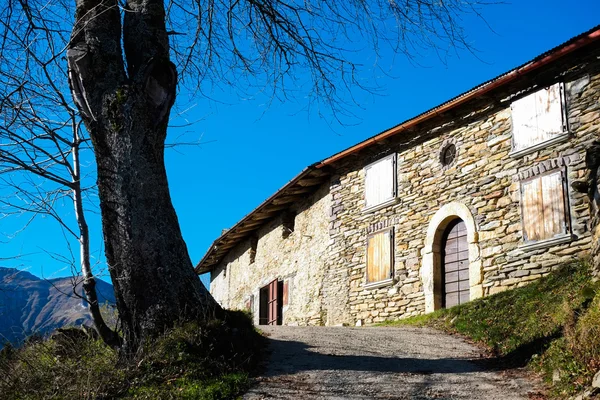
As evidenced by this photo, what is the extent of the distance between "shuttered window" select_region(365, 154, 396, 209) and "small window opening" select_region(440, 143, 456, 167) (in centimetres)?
129

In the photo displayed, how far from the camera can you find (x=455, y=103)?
508 inches

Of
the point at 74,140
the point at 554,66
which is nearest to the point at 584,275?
the point at 554,66

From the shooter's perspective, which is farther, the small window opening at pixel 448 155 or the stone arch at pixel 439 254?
the small window opening at pixel 448 155

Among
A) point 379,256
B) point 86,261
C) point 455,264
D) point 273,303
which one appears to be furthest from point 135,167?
point 273,303

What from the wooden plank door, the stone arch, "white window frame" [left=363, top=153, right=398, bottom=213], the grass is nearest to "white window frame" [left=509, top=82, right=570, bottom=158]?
the stone arch

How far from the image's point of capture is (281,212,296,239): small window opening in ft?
61.4

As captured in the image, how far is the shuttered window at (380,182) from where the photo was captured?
14.6 metres

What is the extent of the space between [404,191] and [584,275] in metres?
5.36

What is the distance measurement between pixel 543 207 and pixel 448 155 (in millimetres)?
2725

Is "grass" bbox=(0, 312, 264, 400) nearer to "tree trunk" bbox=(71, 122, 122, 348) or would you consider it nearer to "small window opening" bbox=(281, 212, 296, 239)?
"tree trunk" bbox=(71, 122, 122, 348)

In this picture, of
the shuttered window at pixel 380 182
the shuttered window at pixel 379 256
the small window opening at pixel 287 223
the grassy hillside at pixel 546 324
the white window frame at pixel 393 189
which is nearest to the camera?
the grassy hillside at pixel 546 324

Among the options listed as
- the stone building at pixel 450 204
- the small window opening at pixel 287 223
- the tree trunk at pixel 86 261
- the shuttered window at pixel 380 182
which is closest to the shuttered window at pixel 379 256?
the stone building at pixel 450 204

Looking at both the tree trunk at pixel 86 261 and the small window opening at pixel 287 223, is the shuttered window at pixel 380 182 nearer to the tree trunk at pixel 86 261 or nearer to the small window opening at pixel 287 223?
the small window opening at pixel 287 223

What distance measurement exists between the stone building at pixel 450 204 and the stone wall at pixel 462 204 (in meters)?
0.02
